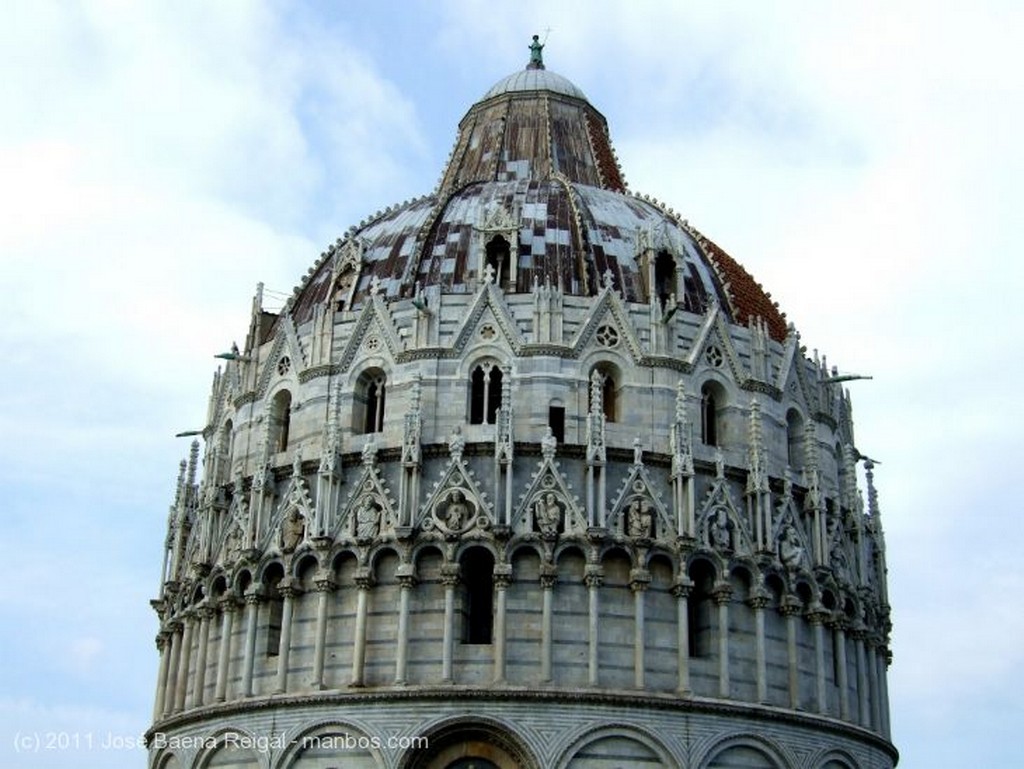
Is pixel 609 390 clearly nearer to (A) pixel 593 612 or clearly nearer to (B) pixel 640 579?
(B) pixel 640 579

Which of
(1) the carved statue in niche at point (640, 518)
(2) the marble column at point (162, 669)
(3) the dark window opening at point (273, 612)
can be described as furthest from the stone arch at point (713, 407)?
(2) the marble column at point (162, 669)

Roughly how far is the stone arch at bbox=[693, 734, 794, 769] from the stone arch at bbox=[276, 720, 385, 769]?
26.2 feet

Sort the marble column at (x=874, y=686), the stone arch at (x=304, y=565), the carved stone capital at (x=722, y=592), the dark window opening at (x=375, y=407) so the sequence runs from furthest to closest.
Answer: the marble column at (x=874, y=686) → the dark window opening at (x=375, y=407) → the stone arch at (x=304, y=565) → the carved stone capital at (x=722, y=592)

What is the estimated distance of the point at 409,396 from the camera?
38281 millimetres

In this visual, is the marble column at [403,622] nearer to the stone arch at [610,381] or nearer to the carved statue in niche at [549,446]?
the carved statue in niche at [549,446]

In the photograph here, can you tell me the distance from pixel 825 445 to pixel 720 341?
5.02 meters

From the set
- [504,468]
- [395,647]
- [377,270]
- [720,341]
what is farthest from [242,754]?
[720,341]

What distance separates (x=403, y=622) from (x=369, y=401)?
23.4ft

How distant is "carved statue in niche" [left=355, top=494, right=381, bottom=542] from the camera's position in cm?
3666

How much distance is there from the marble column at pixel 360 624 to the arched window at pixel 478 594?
7.99 ft

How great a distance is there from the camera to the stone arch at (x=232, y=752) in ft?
118

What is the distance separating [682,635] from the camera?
35.8m

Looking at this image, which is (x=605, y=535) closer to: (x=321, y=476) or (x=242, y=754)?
(x=321, y=476)

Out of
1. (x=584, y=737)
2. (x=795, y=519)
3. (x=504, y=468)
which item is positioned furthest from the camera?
(x=795, y=519)
